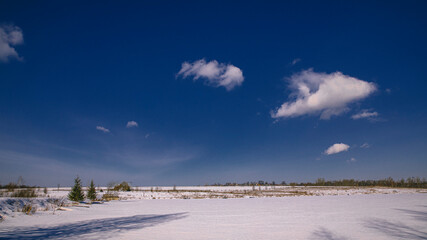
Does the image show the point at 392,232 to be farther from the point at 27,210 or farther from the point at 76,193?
the point at 76,193

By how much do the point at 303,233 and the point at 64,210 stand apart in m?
16.6

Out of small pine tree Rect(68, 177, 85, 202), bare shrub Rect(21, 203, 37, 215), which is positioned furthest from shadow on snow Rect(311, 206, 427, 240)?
small pine tree Rect(68, 177, 85, 202)

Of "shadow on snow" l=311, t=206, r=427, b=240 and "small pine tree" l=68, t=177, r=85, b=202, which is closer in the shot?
"shadow on snow" l=311, t=206, r=427, b=240

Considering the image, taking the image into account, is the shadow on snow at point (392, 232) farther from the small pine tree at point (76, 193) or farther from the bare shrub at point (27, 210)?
the small pine tree at point (76, 193)

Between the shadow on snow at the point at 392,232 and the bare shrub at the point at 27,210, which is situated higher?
the bare shrub at the point at 27,210

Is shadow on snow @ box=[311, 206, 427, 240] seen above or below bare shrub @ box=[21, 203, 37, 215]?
below

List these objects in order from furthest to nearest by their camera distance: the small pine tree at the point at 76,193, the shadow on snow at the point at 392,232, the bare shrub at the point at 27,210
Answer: the small pine tree at the point at 76,193 → the bare shrub at the point at 27,210 → the shadow on snow at the point at 392,232

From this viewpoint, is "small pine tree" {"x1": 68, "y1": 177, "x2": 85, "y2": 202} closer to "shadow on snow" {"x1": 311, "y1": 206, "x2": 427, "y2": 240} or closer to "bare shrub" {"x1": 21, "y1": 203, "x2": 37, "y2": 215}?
"bare shrub" {"x1": 21, "y1": 203, "x2": 37, "y2": 215}

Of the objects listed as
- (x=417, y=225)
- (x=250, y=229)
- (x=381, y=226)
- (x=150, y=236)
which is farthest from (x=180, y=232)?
(x=417, y=225)

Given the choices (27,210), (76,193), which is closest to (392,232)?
(27,210)

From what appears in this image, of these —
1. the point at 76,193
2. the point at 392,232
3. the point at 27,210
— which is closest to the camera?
the point at 392,232

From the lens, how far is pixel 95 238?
24.9 feet

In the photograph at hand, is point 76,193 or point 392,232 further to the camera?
point 76,193

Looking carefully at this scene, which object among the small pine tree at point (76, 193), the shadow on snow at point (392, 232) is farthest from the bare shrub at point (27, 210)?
the shadow on snow at point (392, 232)
